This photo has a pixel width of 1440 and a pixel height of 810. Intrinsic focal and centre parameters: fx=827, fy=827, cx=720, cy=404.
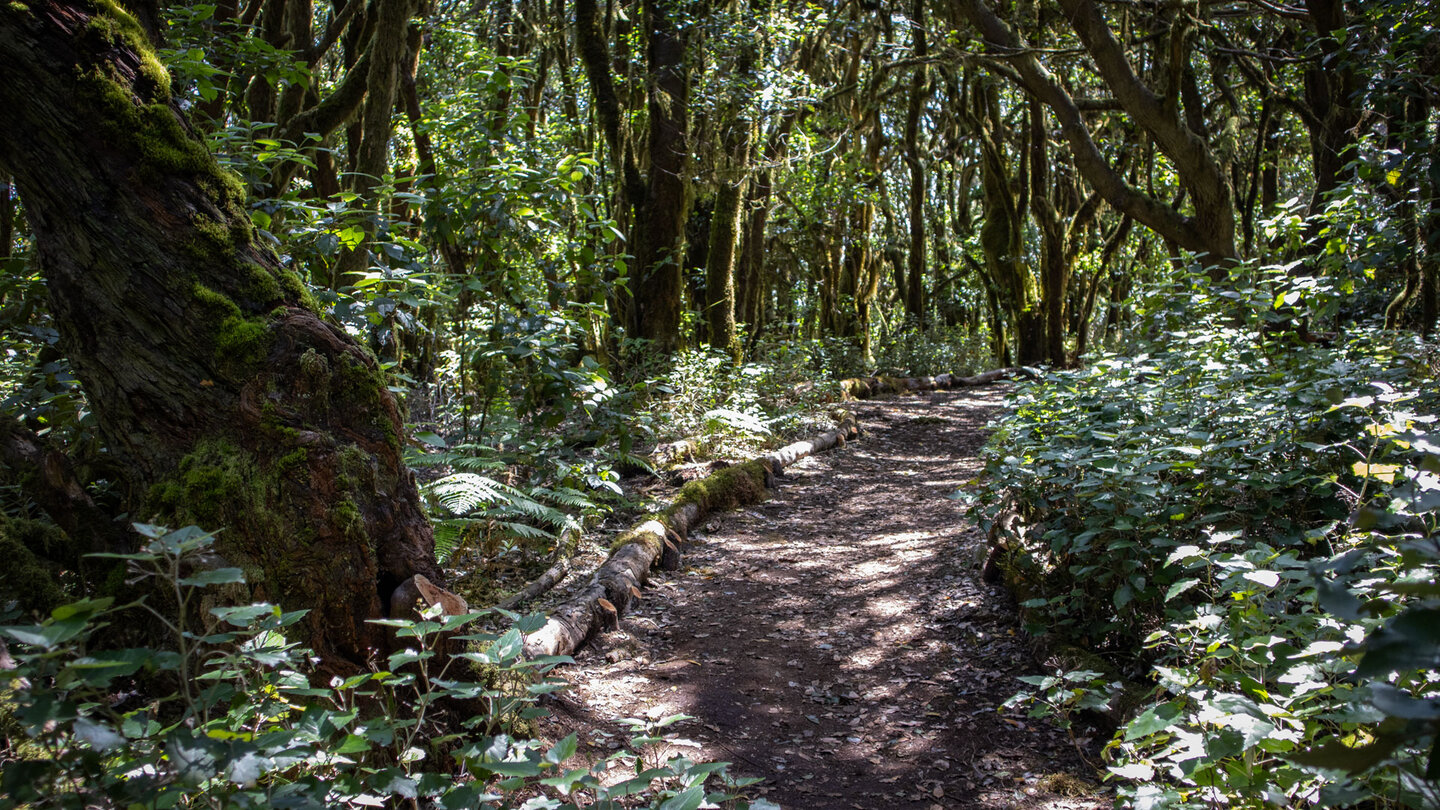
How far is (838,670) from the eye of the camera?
4430 millimetres

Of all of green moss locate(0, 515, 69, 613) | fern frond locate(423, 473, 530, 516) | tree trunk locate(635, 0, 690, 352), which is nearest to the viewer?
green moss locate(0, 515, 69, 613)

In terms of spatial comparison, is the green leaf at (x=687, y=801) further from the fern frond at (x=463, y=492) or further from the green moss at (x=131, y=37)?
the green moss at (x=131, y=37)

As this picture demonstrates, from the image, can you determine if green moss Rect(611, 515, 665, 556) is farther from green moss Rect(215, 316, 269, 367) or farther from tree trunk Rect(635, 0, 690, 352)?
tree trunk Rect(635, 0, 690, 352)

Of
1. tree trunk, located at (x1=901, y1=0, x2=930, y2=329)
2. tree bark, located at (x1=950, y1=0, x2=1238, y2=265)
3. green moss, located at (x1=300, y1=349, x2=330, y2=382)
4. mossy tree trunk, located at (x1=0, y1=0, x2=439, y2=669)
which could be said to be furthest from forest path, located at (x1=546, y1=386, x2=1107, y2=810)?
tree trunk, located at (x1=901, y1=0, x2=930, y2=329)

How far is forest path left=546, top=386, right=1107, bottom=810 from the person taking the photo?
10.9ft

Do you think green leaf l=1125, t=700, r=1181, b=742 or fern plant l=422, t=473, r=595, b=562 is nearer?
green leaf l=1125, t=700, r=1181, b=742

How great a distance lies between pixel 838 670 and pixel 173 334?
11.2 feet

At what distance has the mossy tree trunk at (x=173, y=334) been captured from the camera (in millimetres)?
2719

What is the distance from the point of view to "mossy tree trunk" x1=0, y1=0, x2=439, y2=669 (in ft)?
8.92

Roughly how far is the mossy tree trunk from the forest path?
1.16 meters

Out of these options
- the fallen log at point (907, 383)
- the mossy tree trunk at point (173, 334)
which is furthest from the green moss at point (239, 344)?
the fallen log at point (907, 383)

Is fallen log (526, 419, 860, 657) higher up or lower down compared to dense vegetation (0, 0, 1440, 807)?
lower down

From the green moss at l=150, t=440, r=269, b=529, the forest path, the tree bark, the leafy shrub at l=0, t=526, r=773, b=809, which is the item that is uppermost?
the tree bark

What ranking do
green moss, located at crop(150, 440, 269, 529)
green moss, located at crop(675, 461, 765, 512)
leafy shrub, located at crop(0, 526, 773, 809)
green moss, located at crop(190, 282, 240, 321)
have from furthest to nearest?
green moss, located at crop(675, 461, 765, 512)
green moss, located at crop(190, 282, 240, 321)
green moss, located at crop(150, 440, 269, 529)
leafy shrub, located at crop(0, 526, 773, 809)
